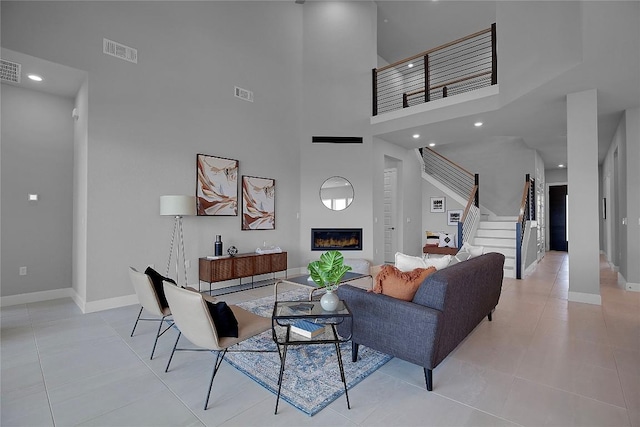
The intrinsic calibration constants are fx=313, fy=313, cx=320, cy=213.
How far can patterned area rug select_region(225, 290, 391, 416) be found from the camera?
7.13 feet

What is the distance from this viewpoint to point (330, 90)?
7.12m

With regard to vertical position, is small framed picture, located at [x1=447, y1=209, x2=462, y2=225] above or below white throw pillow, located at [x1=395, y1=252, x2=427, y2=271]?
above

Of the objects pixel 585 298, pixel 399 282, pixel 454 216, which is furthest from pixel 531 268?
pixel 399 282

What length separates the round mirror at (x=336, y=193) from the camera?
7.02 metres

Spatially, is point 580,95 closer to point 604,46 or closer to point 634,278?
point 604,46

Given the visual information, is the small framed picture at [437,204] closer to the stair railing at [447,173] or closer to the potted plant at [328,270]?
the stair railing at [447,173]

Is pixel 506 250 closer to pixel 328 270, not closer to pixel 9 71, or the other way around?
pixel 328 270

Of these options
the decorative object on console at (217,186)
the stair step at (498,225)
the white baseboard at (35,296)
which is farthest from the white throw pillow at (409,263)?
the stair step at (498,225)

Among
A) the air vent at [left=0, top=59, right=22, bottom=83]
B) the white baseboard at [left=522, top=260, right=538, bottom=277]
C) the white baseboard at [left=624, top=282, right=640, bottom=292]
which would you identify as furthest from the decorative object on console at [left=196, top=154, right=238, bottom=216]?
the white baseboard at [left=624, top=282, right=640, bottom=292]

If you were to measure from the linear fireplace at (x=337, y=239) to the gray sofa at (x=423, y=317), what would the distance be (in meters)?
4.18

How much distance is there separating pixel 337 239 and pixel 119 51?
16.7 ft

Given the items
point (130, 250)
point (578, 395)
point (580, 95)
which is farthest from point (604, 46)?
point (130, 250)

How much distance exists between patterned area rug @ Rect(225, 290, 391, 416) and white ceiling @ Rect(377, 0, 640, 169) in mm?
4095

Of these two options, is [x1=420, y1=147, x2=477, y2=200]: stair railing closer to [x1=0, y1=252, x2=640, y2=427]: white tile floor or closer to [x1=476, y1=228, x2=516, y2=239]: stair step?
[x1=476, y1=228, x2=516, y2=239]: stair step
